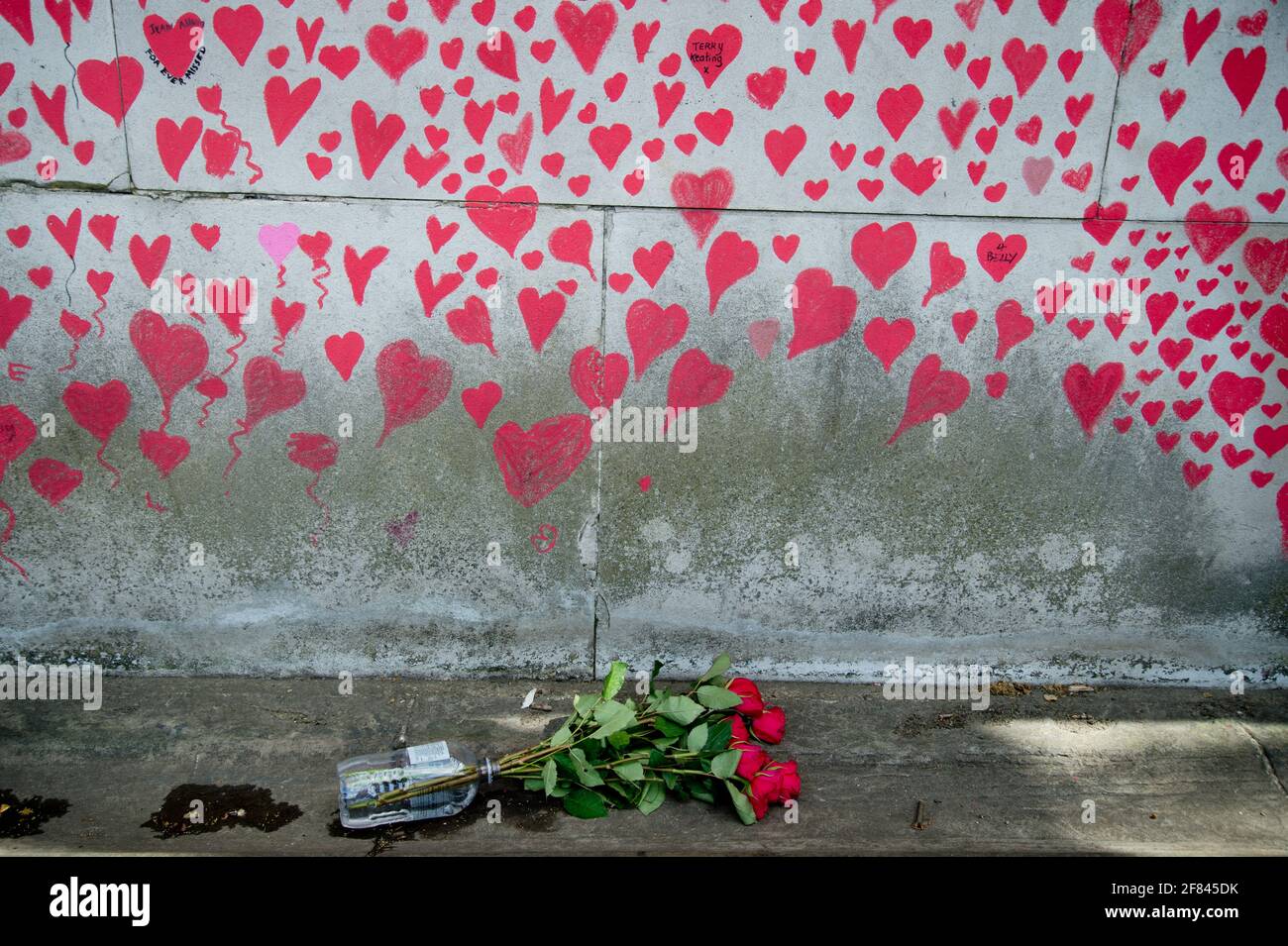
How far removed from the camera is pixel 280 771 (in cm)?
Answer: 314

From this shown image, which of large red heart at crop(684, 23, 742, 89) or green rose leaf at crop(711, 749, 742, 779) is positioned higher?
large red heart at crop(684, 23, 742, 89)

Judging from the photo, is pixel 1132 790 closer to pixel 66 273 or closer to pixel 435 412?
pixel 435 412

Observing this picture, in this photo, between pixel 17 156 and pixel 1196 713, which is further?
pixel 1196 713

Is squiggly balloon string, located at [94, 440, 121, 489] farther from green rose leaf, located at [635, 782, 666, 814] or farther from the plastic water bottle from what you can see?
green rose leaf, located at [635, 782, 666, 814]

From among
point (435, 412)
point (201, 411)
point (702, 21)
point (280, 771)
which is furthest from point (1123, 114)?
point (280, 771)

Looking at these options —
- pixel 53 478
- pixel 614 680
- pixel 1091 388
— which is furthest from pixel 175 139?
pixel 1091 388

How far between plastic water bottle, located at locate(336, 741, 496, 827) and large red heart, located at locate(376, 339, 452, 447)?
131 centimetres

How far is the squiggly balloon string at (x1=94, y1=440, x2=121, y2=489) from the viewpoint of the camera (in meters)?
3.50

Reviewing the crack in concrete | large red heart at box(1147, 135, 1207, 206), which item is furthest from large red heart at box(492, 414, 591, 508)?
the crack in concrete

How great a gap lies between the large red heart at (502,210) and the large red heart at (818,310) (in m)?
1.12

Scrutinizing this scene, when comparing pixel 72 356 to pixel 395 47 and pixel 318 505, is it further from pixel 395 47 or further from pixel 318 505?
pixel 395 47

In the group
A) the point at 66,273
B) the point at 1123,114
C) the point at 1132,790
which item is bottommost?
the point at 1132,790

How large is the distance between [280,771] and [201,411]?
57.9 inches

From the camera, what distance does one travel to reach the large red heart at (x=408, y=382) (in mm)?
3467
